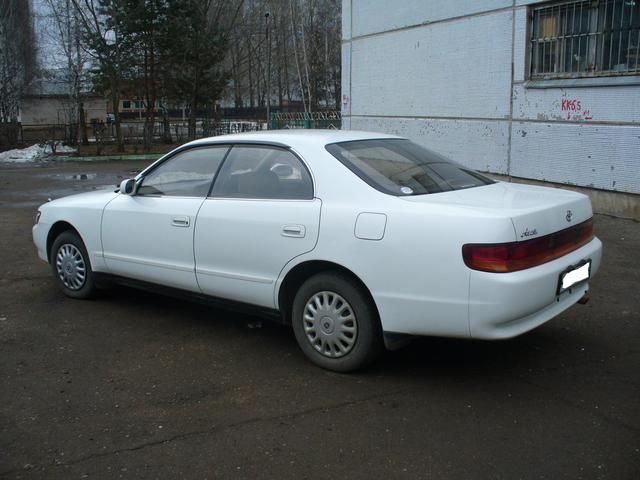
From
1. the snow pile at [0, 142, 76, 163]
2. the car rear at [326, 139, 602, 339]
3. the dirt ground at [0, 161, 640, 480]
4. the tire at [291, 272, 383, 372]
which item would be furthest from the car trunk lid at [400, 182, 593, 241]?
the snow pile at [0, 142, 76, 163]

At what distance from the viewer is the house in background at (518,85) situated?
29.9 feet

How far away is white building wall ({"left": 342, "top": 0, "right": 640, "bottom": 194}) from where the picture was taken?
9.29 metres

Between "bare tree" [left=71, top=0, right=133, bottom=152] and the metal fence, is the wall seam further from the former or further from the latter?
"bare tree" [left=71, top=0, right=133, bottom=152]

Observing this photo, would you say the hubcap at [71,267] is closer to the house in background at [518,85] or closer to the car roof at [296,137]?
the car roof at [296,137]

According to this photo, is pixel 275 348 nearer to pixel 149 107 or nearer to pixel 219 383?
pixel 219 383

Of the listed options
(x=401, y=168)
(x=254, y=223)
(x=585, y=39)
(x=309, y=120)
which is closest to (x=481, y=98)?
(x=585, y=39)

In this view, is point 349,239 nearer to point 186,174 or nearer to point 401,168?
point 401,168

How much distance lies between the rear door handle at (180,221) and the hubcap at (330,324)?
1.22 meters

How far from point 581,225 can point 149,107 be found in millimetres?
26621

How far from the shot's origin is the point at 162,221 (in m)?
5.15

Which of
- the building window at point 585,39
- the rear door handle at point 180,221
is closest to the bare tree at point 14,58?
the building window at point 585,39

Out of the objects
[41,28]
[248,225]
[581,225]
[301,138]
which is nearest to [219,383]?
[248,225]

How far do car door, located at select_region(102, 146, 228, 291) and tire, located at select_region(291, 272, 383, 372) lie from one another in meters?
1.03

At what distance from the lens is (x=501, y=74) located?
10.8m
